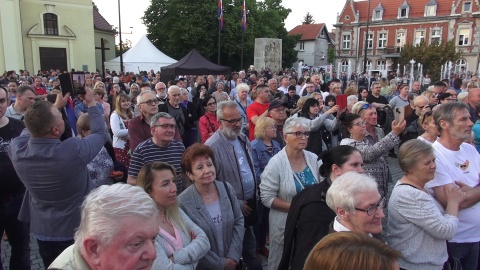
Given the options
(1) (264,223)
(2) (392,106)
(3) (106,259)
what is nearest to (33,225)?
(3) (106,259)

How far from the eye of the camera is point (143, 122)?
444cm

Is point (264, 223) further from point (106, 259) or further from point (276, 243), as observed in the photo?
point (106, 259)

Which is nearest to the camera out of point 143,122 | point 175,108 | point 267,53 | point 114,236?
point 114,236

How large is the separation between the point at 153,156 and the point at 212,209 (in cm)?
88

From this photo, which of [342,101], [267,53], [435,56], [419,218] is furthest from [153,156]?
[435,56]

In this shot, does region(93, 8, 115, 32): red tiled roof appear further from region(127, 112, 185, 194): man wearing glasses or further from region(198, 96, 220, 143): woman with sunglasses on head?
region(127, 112, 185, 194): man wearing glasses

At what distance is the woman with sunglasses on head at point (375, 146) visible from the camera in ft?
11.1

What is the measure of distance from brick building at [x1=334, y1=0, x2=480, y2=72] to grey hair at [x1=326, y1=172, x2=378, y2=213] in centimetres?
4588

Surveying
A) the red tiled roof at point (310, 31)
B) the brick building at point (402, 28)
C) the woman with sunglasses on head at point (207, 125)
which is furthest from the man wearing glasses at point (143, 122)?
the red tiled roof at point (310, 31)

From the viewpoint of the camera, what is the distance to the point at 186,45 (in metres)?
37.8

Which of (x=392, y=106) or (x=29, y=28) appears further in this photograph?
(x=29, y=28)

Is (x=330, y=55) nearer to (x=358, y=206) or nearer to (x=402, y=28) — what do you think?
(x=402, y=28)

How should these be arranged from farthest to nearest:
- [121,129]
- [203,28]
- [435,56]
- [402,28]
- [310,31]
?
[310,31], [402,28], [203,28], [435,56], [121,129]

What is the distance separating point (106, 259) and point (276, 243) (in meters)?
2.10
